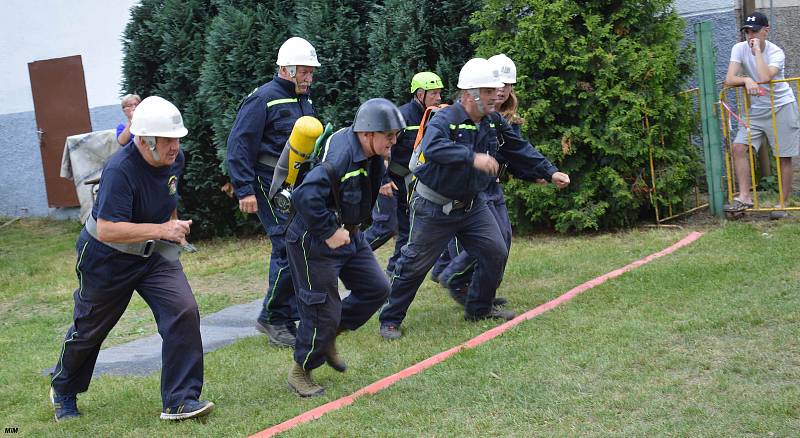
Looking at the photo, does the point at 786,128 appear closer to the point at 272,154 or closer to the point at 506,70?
the point at 506,70

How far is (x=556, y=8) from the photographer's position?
30.9 feet

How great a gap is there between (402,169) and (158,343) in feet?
9.12

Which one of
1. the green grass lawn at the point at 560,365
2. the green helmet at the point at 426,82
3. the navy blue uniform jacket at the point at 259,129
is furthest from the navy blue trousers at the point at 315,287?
the green helmet at the point at 426,82

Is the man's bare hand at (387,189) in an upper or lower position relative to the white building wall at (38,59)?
lower

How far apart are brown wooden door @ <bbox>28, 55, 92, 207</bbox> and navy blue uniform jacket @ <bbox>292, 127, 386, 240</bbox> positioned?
35.2 feet

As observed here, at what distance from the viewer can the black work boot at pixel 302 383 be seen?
222 inches

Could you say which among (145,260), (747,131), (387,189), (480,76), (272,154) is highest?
(480,76)

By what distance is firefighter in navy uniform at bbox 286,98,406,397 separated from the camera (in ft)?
17.6

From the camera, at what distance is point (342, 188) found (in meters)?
5.48

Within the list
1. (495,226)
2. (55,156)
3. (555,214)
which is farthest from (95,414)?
(55,156)

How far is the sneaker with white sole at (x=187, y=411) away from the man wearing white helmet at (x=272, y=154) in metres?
1.66

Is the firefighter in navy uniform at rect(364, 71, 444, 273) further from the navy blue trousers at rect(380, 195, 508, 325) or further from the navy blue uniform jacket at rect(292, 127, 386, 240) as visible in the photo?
the navy blue uniform jacket at rect(292, 127, 386, 240)

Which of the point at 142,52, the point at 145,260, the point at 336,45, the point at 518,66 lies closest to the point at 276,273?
the point at 145,260

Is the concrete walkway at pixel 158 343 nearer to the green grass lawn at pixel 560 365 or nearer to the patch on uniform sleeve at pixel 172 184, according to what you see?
the green grass lawn at pixel 560 365
